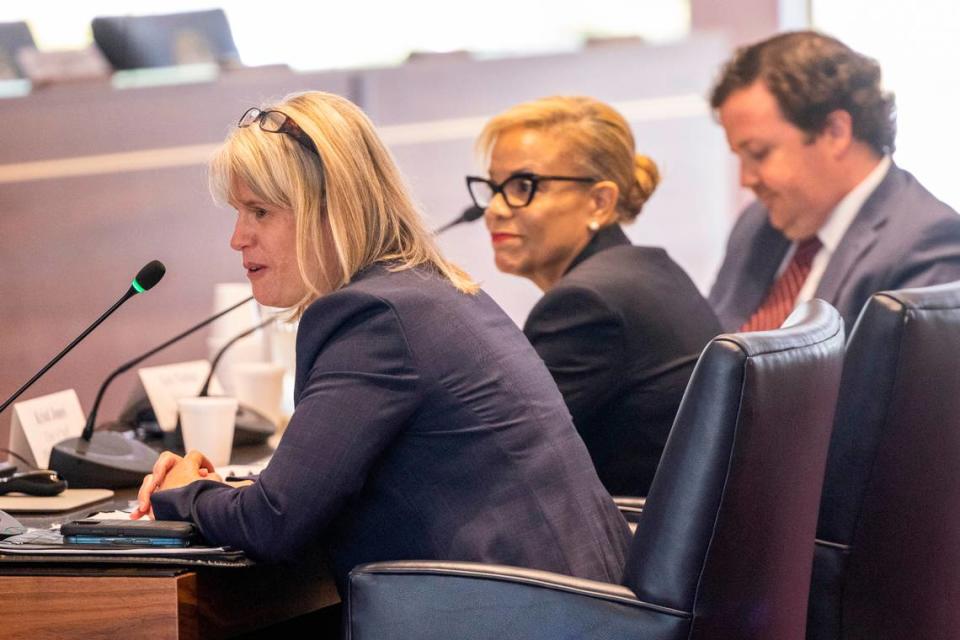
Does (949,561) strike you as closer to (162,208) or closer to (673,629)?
(673,629)

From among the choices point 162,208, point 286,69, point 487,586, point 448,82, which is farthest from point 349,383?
point 448,82

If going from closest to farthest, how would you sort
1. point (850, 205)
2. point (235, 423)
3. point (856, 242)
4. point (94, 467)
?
1. point (94, 467)
2. point (235, 423)
3. point (856, 242)
4. point (850, 205)

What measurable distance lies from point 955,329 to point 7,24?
78.6 inches

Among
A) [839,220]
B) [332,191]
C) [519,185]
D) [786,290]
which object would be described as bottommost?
[786,290]

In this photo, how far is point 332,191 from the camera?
59.5 inches

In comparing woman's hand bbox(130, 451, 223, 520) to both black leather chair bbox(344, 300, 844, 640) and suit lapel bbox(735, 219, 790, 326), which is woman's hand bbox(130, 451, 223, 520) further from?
suit lapel bbox(735, 219, 790, 326)

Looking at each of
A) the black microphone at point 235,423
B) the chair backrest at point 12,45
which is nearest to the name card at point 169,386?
the black microphone at point 235,423

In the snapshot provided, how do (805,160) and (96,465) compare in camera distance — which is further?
(805,160)

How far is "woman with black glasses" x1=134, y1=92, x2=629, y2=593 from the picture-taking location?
4.45 ft

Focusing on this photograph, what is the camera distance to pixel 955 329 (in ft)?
5.22

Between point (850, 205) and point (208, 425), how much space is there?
4.73 feet

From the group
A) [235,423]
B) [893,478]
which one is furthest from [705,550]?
[235,423]

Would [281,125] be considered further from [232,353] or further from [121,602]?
[232,353]

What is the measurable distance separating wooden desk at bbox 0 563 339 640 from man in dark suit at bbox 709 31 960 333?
5.04 feet
